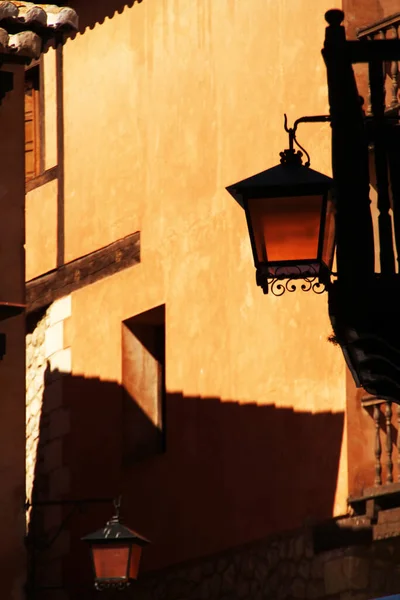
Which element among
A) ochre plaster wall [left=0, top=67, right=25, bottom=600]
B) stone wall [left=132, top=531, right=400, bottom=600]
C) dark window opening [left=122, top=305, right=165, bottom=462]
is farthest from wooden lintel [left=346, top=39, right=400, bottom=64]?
dark window opening [left=122, top=305, right=165, bottom=462]

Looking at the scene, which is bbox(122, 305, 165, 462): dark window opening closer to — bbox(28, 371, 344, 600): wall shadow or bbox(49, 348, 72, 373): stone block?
bbox(28, 371, 344, 600): wall shadow

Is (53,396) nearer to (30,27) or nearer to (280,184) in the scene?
(30,27)

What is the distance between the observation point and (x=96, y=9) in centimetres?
2136

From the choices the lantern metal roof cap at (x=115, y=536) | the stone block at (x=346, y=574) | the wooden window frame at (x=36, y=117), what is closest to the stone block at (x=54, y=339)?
the wooden window frame at (x=36, y=117)

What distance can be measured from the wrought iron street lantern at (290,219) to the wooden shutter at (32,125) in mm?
12502

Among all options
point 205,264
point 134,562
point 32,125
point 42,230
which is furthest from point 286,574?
point 32,125

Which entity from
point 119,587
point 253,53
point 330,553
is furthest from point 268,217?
point 253,53

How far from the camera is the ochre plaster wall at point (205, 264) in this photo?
17.5m

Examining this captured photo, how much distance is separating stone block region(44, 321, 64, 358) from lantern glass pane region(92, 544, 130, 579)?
564 centimetres

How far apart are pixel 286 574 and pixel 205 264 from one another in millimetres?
3150

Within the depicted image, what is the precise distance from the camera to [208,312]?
18.9 metres

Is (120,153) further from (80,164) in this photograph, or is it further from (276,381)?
(276,381)

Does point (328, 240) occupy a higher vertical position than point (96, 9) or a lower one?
lower

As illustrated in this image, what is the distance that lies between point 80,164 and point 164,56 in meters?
1.72
